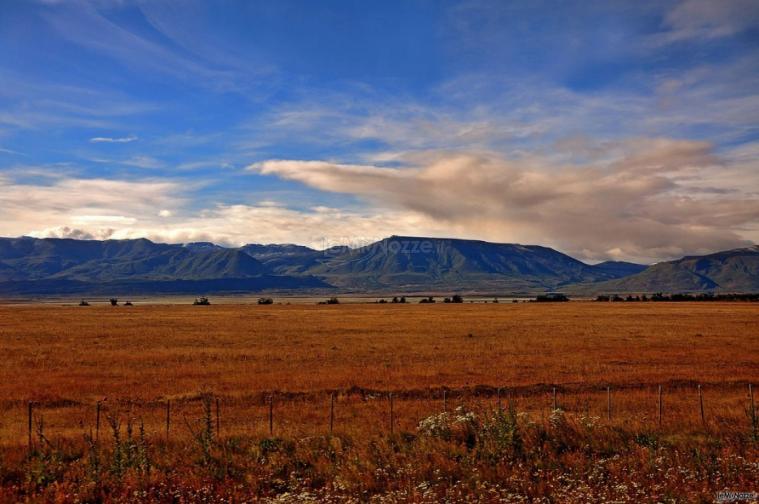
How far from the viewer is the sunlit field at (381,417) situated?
1352 centimetres

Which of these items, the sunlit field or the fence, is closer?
the sunlit field

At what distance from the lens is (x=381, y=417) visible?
81.4ft

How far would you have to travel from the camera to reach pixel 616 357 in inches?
1777

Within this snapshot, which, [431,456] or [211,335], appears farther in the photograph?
[211,335]

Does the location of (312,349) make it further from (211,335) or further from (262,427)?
(262,427)

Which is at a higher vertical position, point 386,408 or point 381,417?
point 381,417

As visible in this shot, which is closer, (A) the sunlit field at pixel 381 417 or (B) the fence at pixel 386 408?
(A) the sunlit field at pixel 381 417

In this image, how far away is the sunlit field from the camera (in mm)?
13523

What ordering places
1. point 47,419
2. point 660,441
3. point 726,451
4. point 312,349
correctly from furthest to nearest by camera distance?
point 312,349
point 47,419
point 660,441
point 726,451

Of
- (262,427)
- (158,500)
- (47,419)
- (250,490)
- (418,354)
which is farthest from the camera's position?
(418,354)

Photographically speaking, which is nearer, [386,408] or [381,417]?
[381,417]

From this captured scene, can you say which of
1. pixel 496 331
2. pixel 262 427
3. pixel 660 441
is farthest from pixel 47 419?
pixel 496 331

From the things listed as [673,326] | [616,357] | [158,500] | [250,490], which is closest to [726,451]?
[250,490]

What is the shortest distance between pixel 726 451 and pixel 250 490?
11.9 meters
